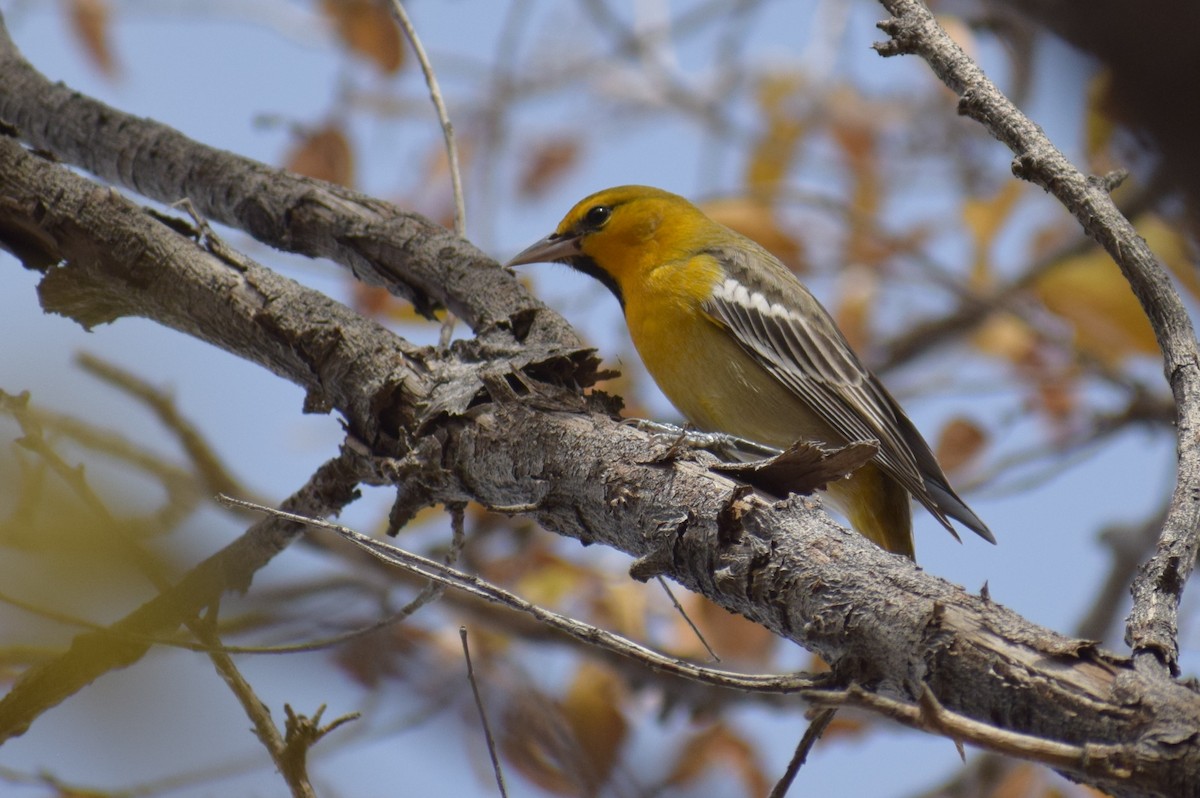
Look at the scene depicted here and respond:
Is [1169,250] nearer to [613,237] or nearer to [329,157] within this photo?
[613,237]

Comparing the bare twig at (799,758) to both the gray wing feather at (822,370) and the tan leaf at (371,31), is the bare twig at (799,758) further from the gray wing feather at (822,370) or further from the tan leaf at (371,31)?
the tan leaf at (371,31)

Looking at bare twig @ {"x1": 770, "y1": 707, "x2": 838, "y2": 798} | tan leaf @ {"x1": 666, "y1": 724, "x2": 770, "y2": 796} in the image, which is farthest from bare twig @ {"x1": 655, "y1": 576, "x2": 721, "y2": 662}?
tan leaf @ {"x1": 666, "y1": 724, "x2": 770, "y2": 796}

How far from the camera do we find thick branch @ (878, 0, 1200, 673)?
2111 mm

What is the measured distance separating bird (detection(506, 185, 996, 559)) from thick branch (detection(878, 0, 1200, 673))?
2044mm

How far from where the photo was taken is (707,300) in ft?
16.9

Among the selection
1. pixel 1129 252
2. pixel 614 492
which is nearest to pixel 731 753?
pixel 614 492

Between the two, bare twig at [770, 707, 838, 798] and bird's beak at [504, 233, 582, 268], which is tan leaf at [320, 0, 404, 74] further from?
bare twig at [770, 707, 838, 798]

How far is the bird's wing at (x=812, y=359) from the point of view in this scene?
198 inches

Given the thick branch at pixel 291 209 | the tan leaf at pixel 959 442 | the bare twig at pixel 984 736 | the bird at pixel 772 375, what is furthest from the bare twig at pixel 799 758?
the tan leaf at pixel 959 442

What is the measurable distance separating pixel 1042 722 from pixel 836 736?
5.10 metres

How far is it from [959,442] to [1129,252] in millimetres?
4655

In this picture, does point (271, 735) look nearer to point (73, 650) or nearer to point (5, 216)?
point (73, 650)

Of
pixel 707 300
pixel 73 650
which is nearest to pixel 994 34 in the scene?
pixel 707 300

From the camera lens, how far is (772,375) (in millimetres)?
5055
